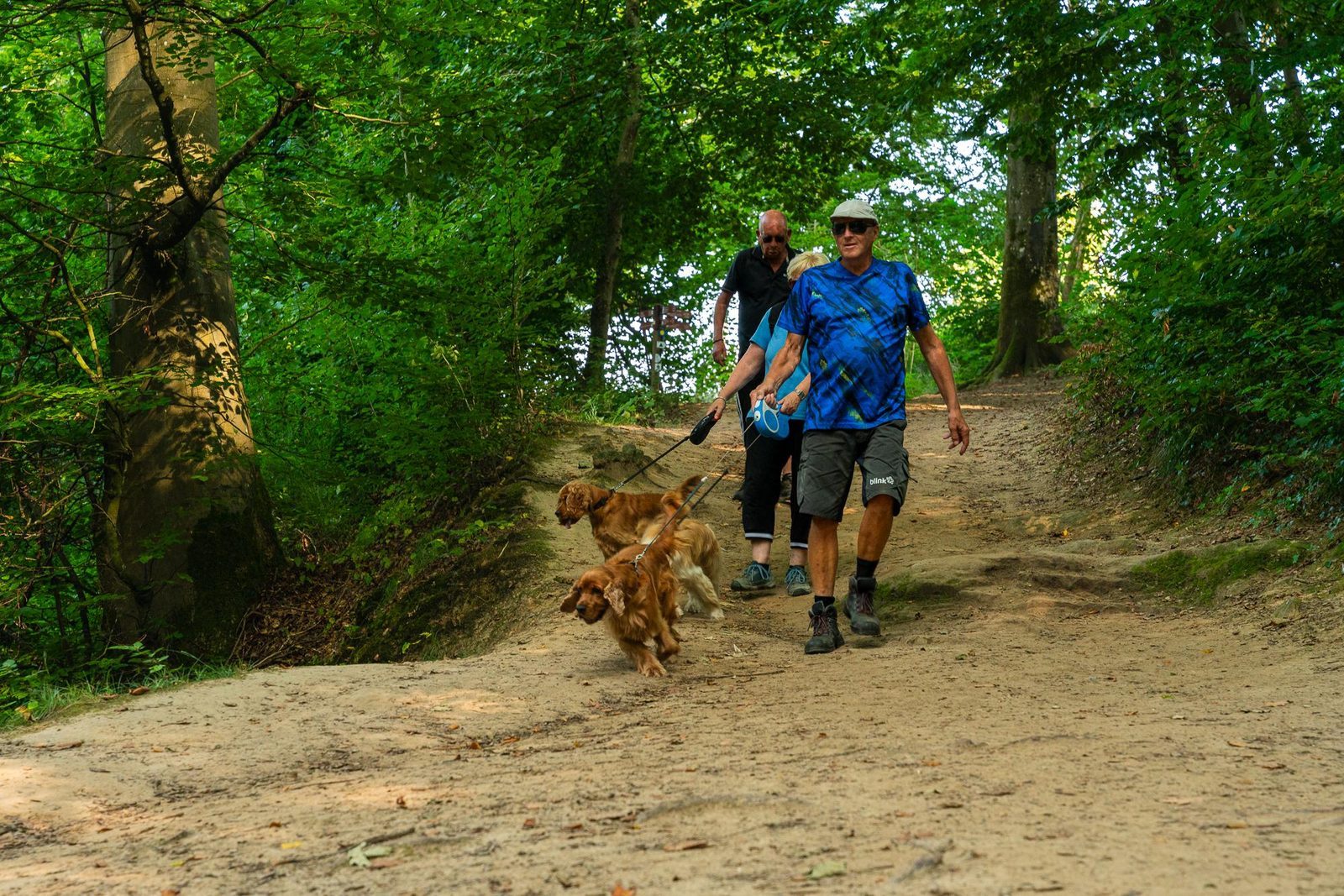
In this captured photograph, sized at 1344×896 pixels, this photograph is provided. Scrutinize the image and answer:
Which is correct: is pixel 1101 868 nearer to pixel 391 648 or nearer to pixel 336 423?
pixel 391 648

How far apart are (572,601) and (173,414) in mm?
4413

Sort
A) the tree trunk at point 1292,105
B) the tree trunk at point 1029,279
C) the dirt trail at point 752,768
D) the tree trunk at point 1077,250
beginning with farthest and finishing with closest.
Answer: the tree trunk at point 1077,250, the tree trunk at point 1029,279, the tree trunk at point 1292,105, the dirt trail at point 752,768

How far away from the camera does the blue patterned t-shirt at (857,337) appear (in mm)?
6285

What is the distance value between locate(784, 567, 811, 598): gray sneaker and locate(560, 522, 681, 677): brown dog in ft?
5.96

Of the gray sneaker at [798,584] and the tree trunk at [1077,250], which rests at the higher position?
the tree trunk at [1077,250]

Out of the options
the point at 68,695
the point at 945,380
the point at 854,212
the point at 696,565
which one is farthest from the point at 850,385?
the point at 68,695

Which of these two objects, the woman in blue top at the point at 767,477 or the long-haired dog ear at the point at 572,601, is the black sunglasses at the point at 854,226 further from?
the long-haired dog ear at the point at 572,601

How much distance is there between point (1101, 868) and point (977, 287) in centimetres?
2543

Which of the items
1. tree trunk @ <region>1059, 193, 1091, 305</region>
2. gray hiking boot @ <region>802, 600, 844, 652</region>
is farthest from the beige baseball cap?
tree trunk @ <region>1059, 193, 1091, 305</region>

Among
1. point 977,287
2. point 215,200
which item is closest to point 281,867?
point 215,200

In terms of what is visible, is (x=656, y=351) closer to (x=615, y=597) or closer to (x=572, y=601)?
(x=572, y=601)

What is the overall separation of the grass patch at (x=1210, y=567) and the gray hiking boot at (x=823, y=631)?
2378 mm

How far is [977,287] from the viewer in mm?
26828

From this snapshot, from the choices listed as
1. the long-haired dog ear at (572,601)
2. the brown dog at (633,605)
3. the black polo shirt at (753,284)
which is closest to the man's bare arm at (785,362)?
the brown dog at (633,605)
